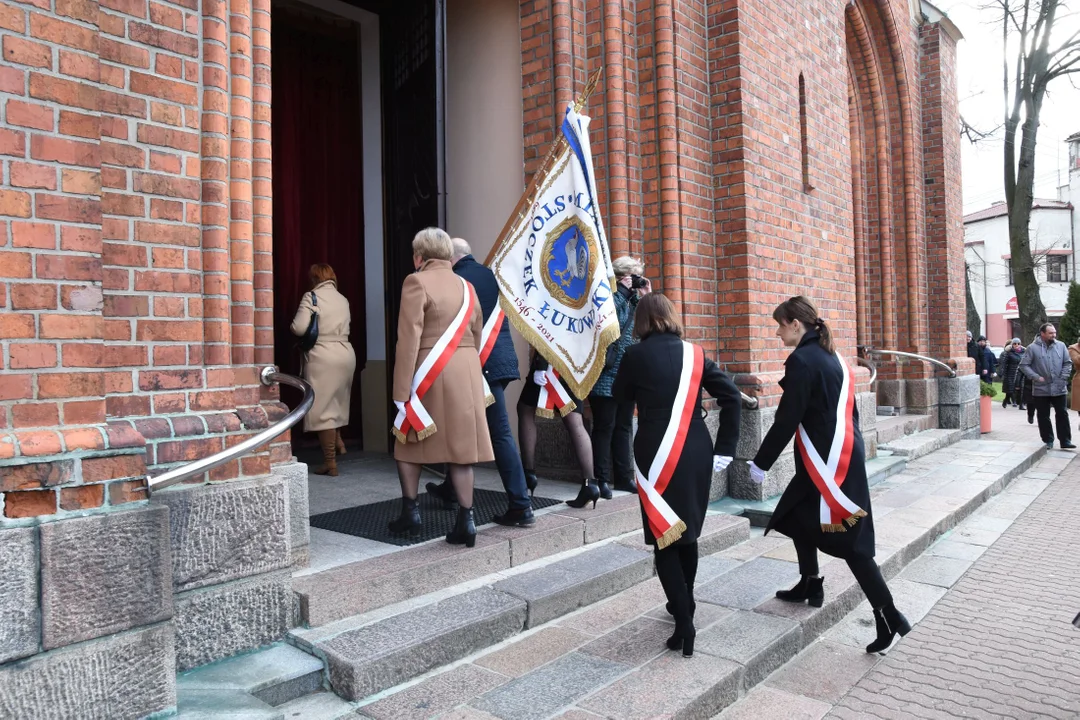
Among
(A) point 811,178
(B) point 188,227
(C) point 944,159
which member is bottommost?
(B) point 188,227

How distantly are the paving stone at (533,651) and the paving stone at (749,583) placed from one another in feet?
2.96

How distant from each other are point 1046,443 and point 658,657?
380 inches

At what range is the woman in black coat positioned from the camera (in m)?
3.36

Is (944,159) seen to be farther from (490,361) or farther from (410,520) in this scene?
(410,520)

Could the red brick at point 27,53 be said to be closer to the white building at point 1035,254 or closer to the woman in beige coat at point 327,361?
the woman in beige coat at point 327,361

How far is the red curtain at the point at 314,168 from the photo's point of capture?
700cm

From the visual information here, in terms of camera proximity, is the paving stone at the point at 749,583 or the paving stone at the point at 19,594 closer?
the paving stone at the point at 19,594

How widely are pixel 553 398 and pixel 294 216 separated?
344 cm

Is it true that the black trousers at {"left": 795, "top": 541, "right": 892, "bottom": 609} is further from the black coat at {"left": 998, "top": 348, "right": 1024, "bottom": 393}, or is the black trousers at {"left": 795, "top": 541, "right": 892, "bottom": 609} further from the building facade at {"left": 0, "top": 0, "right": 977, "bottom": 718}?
the black coat at {"left": 998, "top": 348, "right": 1024, "bottom": 393}

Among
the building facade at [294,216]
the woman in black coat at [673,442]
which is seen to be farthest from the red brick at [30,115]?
the woman in black coat at [673,442]

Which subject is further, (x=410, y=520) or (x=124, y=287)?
(x=410, y=520)

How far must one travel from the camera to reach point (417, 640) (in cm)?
316

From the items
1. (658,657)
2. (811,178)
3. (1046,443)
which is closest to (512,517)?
(658,657)

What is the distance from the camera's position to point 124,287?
2.92 meters
